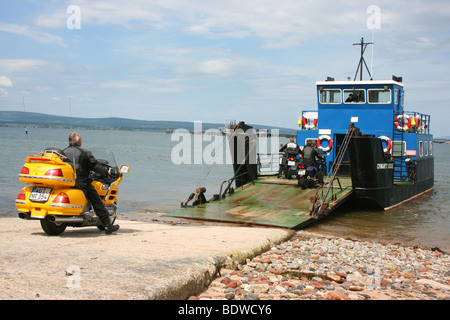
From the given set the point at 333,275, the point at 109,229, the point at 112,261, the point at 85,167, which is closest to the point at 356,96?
the point at 333,275

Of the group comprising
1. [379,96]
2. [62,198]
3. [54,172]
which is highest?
[379,96]

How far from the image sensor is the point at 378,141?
49.4ft

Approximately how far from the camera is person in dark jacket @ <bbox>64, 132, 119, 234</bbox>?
7.21m

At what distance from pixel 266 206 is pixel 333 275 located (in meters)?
6.51

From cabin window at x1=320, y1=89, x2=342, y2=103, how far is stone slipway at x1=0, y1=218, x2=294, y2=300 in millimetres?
10872

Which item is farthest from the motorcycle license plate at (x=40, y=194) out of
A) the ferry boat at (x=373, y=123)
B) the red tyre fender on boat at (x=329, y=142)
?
the red tyre fender on boat at (x=329, y=142)

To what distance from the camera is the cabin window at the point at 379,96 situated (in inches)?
692

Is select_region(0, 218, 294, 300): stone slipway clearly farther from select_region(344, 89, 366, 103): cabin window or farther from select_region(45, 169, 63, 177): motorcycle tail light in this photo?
select_region(344, 89, 366, 103): cabin window

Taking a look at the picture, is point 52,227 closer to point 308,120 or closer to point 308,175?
point 308,175

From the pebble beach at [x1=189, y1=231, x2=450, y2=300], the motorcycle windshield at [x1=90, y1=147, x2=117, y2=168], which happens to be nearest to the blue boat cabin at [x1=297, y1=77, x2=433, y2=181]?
the pebble beach at [x1=189, y1=231, x2=450, y2=300]

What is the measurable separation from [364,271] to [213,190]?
1705 centimetres

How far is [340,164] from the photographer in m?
17.1
